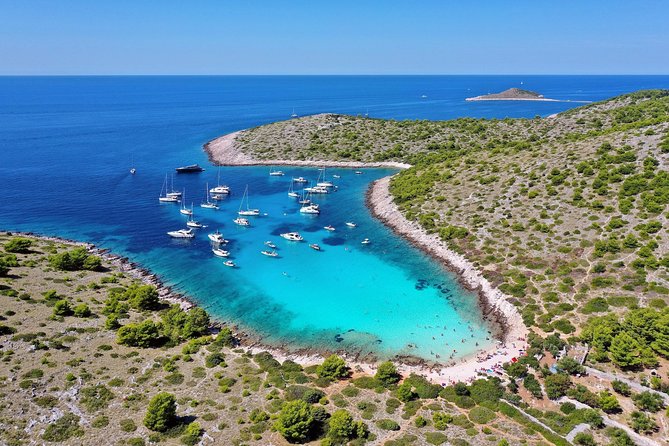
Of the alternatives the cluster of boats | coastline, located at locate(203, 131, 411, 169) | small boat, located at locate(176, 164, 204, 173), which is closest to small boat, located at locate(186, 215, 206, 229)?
the cluster of boats

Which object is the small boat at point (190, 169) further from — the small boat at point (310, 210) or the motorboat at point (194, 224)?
the small boat at point (310, 210)

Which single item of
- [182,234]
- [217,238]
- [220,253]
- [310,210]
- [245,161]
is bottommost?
[220,253]

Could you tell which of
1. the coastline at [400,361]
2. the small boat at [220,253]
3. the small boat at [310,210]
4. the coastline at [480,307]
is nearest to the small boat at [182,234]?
the small boat at [220,253]

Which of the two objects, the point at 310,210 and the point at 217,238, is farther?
the point at 310,210

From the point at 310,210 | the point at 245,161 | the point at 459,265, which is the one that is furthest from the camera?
the point at 245,161

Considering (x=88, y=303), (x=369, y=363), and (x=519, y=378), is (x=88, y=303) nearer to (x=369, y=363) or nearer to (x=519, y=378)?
(x=369, y=363)

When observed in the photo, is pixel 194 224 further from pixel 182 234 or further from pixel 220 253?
pixel 220 253

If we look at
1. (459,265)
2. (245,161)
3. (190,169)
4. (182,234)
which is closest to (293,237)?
(182,234)

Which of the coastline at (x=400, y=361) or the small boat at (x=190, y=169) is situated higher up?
the small boat at (x=190, y=169)
